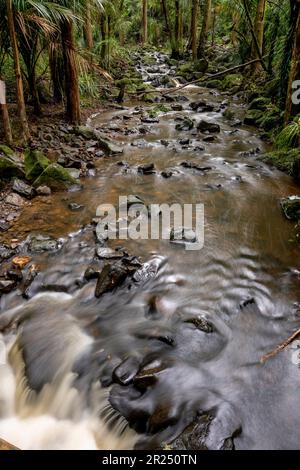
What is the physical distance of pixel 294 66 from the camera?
7820 mm

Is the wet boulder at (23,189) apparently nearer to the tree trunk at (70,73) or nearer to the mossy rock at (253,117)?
the tree trunk at (70,73)

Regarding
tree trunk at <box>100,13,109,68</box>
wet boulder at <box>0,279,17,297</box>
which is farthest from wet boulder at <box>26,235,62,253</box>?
tree trunk at <box>100,13,109,68</box>

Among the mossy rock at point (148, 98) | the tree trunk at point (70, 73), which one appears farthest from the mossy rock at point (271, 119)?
the mossy rock at point (148, 98)

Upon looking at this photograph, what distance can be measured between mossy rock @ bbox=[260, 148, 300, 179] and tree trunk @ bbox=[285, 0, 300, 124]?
846 millimetres

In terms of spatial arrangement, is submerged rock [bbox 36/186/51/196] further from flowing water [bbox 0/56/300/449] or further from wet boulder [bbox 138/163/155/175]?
wet boulder [bbox 138/163/155/175]

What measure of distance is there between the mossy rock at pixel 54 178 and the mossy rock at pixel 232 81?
11.5 m

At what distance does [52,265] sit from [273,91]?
30.7 feet

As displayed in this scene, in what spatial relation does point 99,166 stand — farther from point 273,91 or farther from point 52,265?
point 273,91

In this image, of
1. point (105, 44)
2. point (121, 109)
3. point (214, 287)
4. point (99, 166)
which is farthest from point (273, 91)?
point (214, 287)

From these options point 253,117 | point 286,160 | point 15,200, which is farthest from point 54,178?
point 253,117

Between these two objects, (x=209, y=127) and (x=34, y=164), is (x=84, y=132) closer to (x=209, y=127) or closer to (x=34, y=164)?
(x=34, y=164)

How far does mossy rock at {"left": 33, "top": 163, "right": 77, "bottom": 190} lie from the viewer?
7078mm

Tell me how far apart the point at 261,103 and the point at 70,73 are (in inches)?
244

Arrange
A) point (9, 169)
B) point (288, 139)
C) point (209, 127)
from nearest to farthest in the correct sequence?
point (9, 169)
point (288, 139)
point (209, 127)
